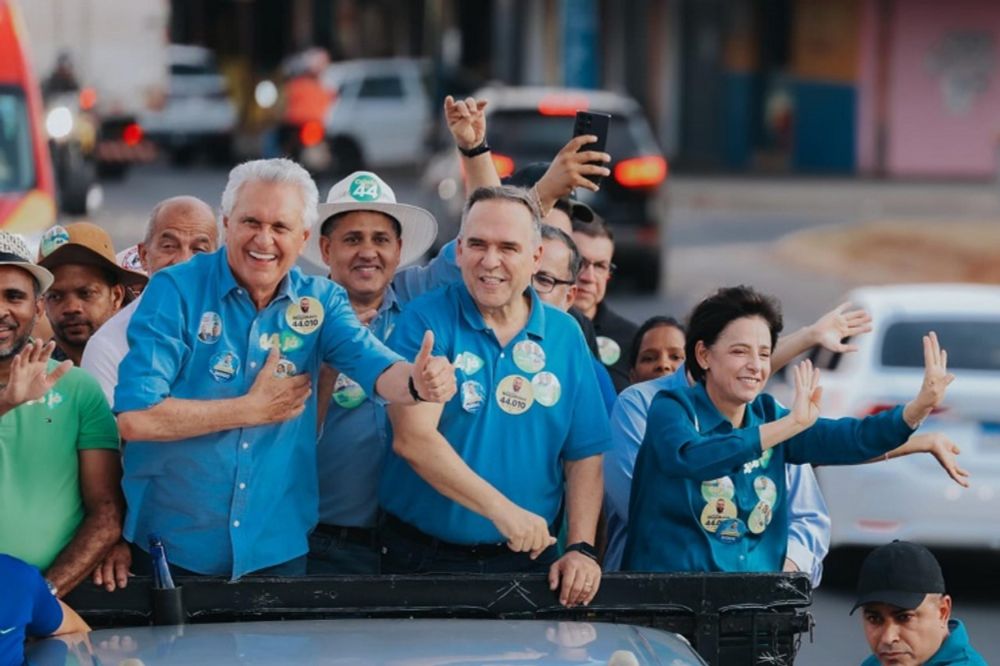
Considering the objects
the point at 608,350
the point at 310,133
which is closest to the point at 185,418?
the point at 608,350

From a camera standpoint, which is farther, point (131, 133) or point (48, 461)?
point (131, 133)

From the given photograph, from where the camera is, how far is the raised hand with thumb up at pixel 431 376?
4.96 meters

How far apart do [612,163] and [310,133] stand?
50.9 ft

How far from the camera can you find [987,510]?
33.5 feet

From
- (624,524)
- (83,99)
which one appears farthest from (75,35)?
(624,524)

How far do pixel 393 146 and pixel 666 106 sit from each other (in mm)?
7415

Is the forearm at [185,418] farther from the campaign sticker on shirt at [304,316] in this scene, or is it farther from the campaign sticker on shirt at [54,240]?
the campaign sticker on shirt at [54,240]

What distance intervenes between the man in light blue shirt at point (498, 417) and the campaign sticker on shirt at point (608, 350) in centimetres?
192

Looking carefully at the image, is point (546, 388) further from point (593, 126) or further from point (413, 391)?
point (593, 126)

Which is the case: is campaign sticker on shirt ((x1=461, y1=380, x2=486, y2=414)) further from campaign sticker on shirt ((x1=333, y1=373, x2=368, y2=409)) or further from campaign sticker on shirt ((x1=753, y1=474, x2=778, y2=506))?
campaign sticker on shirt ((x1=753, y1=474, x2=778, y2=506))

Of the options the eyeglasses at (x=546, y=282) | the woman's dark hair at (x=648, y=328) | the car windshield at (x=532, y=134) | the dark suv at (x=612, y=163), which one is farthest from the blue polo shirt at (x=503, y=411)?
Answer: the car windshield at (x=532, y=134)

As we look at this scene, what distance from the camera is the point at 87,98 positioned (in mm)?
29234

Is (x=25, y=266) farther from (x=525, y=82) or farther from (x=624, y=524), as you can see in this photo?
(x=525, y=82)

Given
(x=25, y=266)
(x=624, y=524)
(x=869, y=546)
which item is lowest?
(x=869, y=546)
